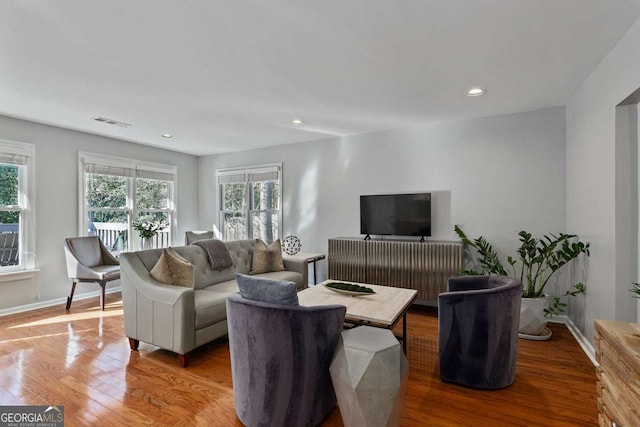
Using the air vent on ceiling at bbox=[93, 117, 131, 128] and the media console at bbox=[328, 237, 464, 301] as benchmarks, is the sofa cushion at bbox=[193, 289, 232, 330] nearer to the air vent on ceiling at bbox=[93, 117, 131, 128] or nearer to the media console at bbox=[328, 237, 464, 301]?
the media console at bbox=[328, 237, 464, 301]

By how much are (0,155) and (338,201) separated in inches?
169

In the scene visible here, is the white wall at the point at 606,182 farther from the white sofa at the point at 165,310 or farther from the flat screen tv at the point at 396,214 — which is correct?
the white sofa at the point at 165,310

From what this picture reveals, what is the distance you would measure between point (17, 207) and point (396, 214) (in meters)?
4.86

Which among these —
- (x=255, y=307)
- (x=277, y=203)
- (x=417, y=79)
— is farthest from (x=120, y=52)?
(x=277, y=203)

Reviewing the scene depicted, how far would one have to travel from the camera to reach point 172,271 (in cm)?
286

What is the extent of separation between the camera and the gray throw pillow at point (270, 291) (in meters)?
1.76

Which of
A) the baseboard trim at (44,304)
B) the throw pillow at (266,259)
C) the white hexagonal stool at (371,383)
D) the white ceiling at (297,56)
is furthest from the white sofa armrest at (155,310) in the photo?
the baseboard trim at (44,304)

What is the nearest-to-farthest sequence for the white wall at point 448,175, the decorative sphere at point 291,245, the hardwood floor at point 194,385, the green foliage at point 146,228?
the hardwood floor at point 194,385
the white wall at point 448,175
the decorative sphere at point 291,245
the green foliage at point 146,228

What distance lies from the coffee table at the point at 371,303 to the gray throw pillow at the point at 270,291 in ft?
2.24

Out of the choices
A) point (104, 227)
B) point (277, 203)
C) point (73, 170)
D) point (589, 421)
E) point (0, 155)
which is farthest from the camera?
point (277, 203)

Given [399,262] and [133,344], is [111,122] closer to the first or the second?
[133,344]

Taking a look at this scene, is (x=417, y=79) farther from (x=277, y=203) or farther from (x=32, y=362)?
(x=32, y=362)

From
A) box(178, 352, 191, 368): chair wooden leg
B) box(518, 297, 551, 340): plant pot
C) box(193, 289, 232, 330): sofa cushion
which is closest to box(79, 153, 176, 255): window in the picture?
box(193, 289, 232, 330): sofa cushion

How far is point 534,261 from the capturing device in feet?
10.8
